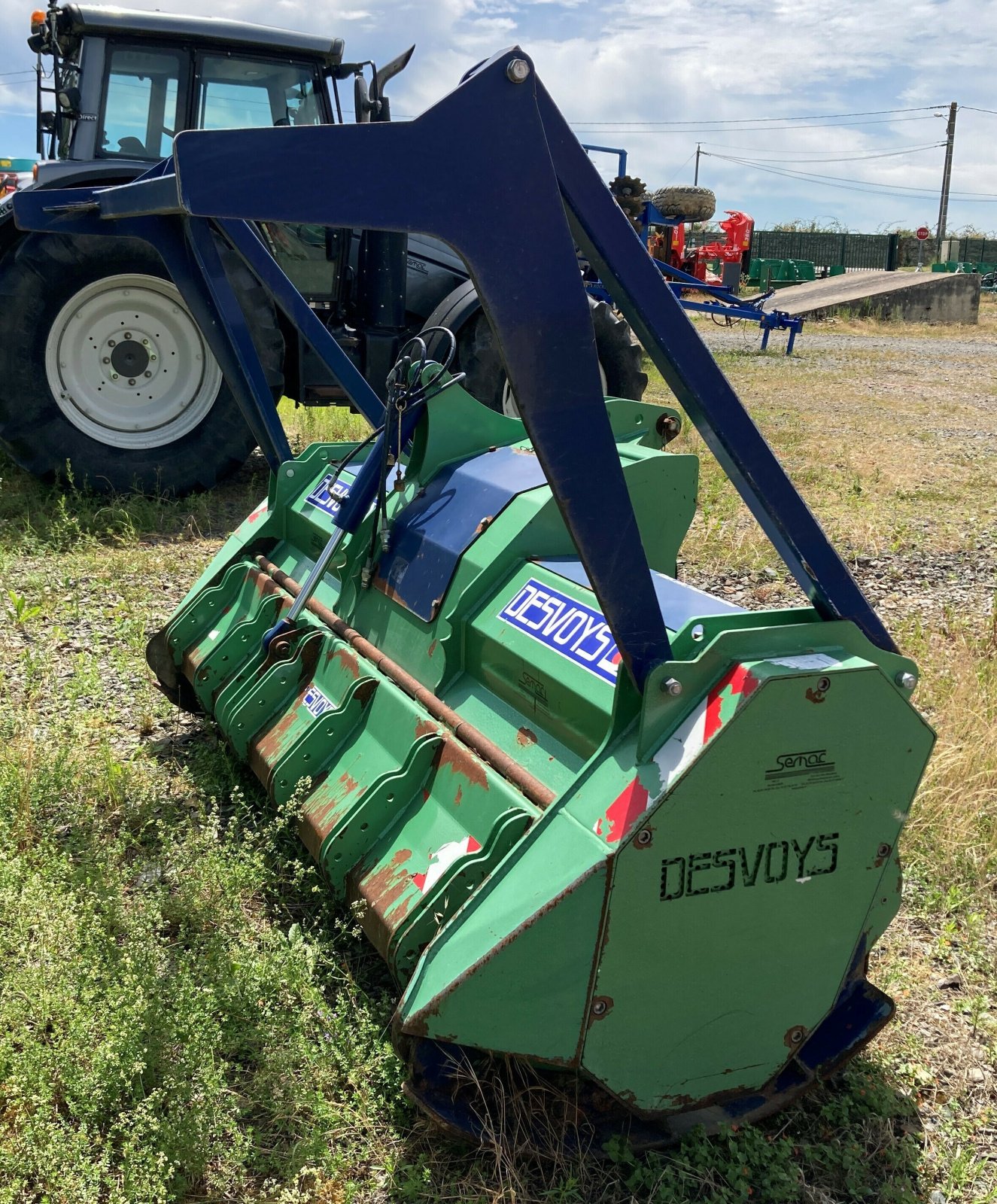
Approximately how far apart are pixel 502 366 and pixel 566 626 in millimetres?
4089

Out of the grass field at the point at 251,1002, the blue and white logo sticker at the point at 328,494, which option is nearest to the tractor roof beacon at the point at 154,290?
the grass field at the point at 251,1002

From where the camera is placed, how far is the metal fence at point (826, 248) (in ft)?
110

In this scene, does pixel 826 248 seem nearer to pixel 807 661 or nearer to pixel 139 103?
pixel 139 103

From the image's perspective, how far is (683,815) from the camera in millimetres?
1953

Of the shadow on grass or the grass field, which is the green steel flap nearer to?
the grass field

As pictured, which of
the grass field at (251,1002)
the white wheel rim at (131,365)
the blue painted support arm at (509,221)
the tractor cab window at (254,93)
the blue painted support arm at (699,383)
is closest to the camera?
the blue painted support arm at (509,221)

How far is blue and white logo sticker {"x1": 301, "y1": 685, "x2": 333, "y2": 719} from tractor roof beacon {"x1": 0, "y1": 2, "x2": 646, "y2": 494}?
3.43 meters

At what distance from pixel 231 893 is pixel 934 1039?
1.77m

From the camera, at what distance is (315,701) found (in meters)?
3.11

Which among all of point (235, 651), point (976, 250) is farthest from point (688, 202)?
point (976, 250)

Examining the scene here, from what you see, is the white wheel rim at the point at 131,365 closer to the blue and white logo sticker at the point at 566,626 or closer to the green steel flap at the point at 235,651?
the green steel flap at the point at 235,651

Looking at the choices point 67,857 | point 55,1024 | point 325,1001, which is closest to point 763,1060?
point 325,1001

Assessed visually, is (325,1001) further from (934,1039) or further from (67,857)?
(934,1039)

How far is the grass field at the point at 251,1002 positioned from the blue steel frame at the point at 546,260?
1.04 m
